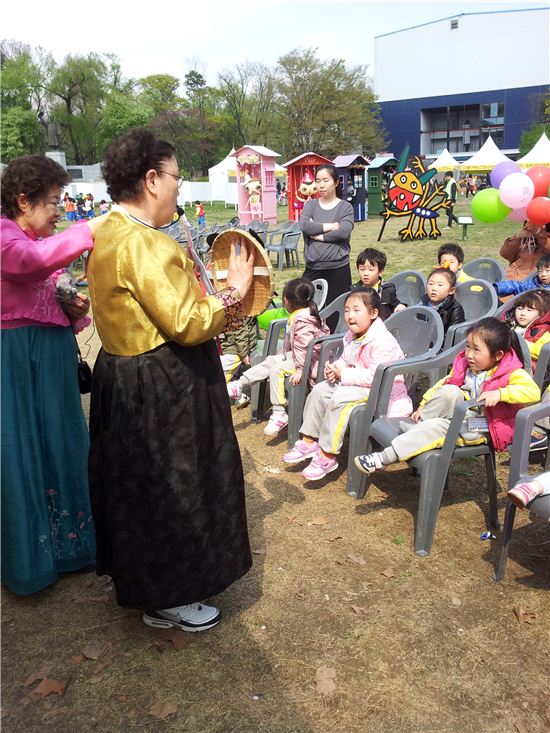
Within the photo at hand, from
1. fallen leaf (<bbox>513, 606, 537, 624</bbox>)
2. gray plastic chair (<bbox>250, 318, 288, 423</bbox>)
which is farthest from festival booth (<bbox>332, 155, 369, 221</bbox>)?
fallen leaf (<bbox>513, 606, 537, 624</bbox>)

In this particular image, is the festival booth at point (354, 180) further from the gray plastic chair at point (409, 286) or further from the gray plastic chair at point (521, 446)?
the gray plastic chair at point (521, 446)

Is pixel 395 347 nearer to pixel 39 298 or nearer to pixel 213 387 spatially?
pixel 213 387

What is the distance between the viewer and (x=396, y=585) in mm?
3025

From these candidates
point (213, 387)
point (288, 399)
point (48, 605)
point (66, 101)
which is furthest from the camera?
point (66, 101)

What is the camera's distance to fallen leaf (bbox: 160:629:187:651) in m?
2.67

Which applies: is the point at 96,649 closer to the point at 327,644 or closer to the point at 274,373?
the point at 327,644

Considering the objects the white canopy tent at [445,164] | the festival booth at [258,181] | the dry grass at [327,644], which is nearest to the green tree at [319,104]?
the white canopy tent at [445,164]

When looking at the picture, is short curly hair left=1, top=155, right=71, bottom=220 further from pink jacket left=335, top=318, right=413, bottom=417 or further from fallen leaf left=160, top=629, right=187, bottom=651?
pink jacket left=335, top=318, right=413, bottom=417

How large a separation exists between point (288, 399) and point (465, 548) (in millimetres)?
1825

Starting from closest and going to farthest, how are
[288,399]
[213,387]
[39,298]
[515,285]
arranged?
1. [213,387]
2. [39,298]
3. [288,399]
4. [515,285]

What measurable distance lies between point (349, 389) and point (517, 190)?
448 centimetres

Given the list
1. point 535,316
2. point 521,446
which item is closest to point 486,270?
point 535,316

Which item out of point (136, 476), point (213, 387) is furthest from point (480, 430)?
point (136, 476)

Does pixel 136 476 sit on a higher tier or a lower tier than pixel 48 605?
higher
